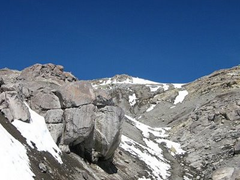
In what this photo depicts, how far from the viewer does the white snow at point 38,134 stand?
26.5 metres

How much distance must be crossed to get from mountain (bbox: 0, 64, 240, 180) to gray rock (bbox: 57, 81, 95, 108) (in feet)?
0.30

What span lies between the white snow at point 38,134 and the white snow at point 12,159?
2.46 m

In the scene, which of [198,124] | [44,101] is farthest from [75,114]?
[198,124]

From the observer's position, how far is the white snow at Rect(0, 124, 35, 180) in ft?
63.7

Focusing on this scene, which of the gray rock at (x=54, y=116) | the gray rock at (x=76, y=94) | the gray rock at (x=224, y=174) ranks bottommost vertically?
the gray rock at (x=224, y=174)

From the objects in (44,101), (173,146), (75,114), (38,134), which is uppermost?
(44,101)

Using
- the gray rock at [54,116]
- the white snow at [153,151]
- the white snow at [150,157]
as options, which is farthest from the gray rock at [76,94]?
the white snow at [150,157]

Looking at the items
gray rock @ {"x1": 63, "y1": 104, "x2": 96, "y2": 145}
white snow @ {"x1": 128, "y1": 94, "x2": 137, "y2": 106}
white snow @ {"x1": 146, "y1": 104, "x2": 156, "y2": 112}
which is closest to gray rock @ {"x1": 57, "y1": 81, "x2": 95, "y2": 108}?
gray rock @ {"x1": 63, "y1": 104, "x2": 96, "y2": 145}

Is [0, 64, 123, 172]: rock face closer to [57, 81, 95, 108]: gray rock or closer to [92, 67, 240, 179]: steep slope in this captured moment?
[57, 81, 95, 108]: gray rock

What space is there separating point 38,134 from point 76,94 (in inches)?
258

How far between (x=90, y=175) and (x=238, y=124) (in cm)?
3860

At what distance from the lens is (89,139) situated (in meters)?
33.8

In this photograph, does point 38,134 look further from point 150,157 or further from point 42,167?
point 150,157

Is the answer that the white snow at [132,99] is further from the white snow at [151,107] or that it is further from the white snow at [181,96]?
the white snow at [181,96]
